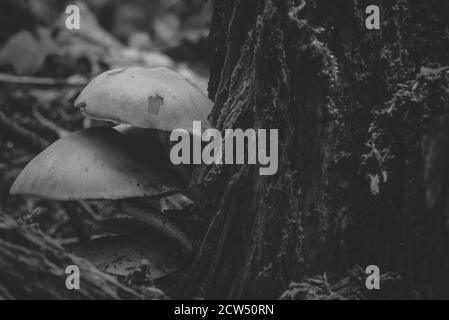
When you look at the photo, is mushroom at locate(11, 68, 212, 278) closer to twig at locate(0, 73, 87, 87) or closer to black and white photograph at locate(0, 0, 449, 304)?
black and white photograph at locate(0, 0, 449, 304)

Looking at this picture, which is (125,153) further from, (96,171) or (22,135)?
(22,135)

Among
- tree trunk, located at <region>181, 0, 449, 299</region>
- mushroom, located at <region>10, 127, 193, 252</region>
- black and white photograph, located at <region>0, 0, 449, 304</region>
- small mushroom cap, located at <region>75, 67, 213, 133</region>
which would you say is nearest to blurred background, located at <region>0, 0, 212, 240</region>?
mushroom, located at <region>10, 127, 193, 252</region>

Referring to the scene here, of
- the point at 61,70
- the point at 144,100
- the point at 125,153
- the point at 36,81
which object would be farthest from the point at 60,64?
the point at 144,100

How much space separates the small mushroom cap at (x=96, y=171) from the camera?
2.17 metres

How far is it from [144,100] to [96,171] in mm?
304

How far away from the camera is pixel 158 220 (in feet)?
8.05

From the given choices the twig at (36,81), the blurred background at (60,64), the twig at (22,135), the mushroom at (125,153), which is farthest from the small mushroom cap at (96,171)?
the twig at (36,81)

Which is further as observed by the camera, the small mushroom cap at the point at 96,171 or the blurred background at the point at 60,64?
the blurred background at the point at 60,64

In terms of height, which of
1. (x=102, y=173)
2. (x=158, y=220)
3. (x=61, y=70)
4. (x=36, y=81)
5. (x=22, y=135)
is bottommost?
(x=158, y=220)

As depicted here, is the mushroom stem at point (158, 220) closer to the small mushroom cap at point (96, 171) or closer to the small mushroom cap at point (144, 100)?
the small mushroom cap at point (96, 171)

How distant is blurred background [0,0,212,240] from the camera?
12.2 ft

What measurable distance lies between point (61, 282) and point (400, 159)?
115cm

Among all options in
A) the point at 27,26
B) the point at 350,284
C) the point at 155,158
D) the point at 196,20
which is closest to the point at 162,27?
the point at 196,20

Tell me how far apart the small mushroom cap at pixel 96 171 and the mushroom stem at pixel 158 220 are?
112 millimetres
